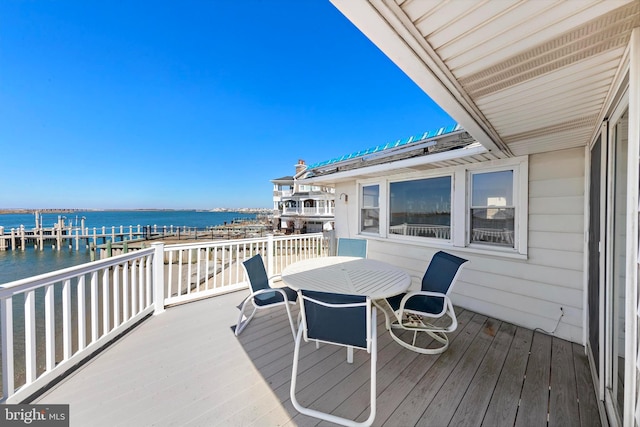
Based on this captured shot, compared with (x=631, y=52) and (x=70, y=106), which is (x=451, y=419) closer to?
(x=631, y=52)

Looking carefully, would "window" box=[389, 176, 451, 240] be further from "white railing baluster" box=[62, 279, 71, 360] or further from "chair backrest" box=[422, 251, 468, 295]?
"white railing baluster" box=[62, 279, 71, 360]

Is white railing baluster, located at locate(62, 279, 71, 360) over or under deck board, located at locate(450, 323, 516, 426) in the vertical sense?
over

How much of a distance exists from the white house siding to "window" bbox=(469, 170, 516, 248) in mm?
239

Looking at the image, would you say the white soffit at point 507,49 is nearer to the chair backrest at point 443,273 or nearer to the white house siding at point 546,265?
the white house siding at point 546,265

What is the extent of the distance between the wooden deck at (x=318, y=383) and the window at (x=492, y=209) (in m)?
1.29

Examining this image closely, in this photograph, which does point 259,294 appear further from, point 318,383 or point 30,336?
point 30,336

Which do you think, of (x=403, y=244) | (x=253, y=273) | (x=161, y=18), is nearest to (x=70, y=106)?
(x=161, y=18)

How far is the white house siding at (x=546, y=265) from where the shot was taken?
106 inches

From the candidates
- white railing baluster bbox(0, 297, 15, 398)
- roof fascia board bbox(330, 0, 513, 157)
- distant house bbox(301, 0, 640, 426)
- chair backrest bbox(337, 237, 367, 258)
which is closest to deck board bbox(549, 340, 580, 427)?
distant house bbox(301, 0, 640, 426)

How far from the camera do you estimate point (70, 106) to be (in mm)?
11289

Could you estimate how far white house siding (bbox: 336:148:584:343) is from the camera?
271 cm

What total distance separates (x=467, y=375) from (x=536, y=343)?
4.23 feet

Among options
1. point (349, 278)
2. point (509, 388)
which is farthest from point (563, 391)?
point (349, 278)

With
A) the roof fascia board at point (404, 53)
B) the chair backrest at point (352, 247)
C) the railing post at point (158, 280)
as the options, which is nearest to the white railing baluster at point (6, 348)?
the railing post at point (158, 280)
